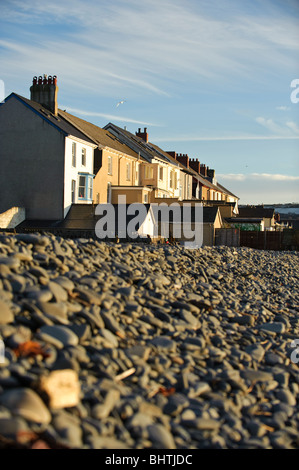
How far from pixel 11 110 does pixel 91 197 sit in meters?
7.07

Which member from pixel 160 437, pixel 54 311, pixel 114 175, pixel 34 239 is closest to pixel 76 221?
pixel 114 175

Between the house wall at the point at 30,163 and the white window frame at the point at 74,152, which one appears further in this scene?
the white window frame at the point at 74,152

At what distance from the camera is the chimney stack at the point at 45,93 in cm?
3016

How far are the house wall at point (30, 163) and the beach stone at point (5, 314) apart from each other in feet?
74.9

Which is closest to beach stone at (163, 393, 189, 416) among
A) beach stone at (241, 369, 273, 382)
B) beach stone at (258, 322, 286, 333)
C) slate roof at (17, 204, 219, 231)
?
beach stone at (241, 369, 273, 382)

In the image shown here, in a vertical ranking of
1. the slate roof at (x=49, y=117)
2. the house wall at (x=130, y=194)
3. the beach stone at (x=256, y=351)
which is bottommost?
the beach stone at (x=256, y=351)

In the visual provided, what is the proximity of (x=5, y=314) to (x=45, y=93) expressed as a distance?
27.5 meters

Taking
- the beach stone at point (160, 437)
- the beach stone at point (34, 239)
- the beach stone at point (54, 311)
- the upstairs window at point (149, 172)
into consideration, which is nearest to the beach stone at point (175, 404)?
the beach stone at point (160, 437)

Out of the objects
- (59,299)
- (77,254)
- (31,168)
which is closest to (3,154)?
(31,168)

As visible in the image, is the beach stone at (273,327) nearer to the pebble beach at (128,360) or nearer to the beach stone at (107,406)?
the pebble beach at (128,360)

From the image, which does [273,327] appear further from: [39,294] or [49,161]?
[49,161]

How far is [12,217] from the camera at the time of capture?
27.1m

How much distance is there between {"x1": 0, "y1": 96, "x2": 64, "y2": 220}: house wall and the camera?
91.1 feet

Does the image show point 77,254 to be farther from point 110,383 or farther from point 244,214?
point 244,214
